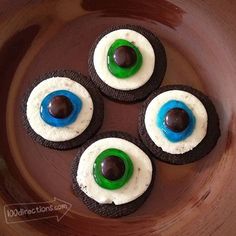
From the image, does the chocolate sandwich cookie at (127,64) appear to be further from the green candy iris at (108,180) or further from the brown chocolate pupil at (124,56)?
the green candy iris at (108,180)

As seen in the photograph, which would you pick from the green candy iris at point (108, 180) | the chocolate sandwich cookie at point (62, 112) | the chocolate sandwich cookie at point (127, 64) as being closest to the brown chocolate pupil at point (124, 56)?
the chocolate sandwich cookie at point (127, 64)

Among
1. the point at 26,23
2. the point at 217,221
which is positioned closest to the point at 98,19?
the point at 26,23

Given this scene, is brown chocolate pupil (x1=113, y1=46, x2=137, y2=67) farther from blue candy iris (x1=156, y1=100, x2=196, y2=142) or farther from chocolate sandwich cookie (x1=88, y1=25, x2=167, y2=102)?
blue candy iris (x1=156, y1=100, x2=196, y2=142)

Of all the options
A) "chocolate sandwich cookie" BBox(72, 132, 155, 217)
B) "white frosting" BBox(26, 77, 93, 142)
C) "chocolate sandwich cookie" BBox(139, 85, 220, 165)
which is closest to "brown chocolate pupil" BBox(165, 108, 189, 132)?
"chocolate sandwich cookie" BBox(139, 85, 220, 165)

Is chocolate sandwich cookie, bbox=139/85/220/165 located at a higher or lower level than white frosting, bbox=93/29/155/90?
lower

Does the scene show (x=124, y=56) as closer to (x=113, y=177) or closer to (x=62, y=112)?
(x=62, y=112)

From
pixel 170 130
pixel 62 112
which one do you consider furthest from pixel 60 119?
pixel 170 130
